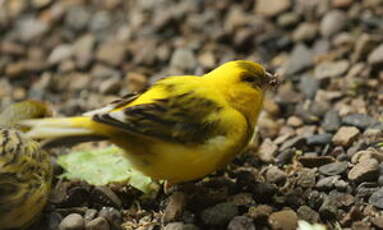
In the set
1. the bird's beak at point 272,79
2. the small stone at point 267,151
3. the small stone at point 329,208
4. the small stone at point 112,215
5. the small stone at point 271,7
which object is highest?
the small stone at point 271,7

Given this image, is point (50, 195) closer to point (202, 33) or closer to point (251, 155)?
point (251, 155)

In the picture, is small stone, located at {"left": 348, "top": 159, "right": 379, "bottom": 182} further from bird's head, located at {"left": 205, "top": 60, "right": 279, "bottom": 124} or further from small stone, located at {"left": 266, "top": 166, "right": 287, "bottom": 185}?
bird's head, located at {"left": 205, "top": 60, "right": 279, "bottom": 124}

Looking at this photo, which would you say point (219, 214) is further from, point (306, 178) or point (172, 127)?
point (306, 178)

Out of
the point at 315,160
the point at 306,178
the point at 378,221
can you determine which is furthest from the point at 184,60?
the point at 378,221

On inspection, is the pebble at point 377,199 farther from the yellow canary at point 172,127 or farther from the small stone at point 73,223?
the small stone at point 73,223

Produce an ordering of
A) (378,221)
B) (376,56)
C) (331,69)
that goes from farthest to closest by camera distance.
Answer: (331,69) < (376,56) < (378,221)

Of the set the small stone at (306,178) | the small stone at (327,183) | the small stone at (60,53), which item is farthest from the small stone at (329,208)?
the small stone at (60,53)

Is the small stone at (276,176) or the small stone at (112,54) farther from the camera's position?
the small stone at (112,54)
